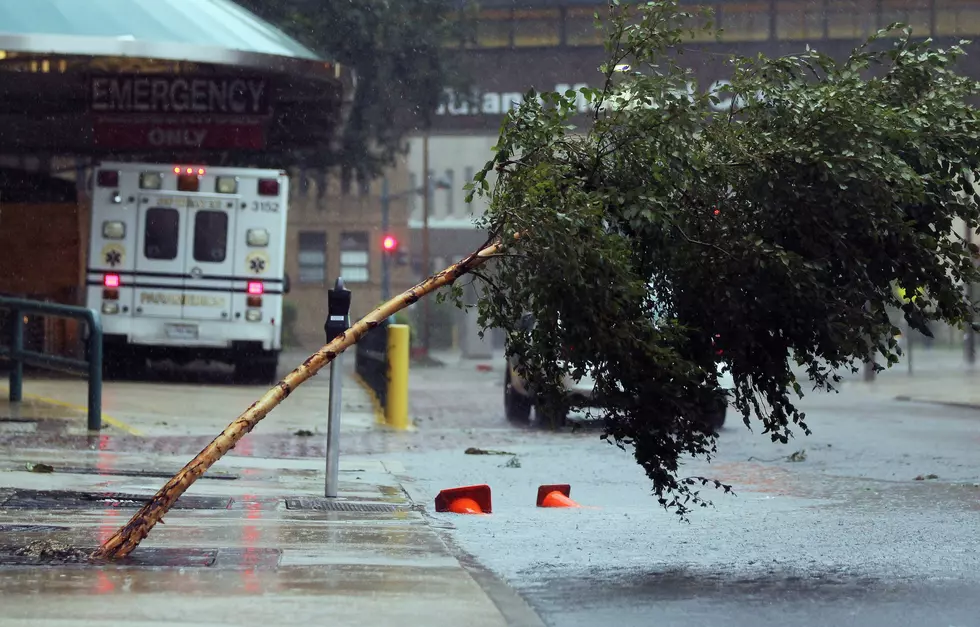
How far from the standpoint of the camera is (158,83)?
23.3 meters

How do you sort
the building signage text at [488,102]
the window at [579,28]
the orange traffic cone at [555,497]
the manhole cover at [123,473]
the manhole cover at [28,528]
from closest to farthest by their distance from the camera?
the manhole cover at [28,528]
the orange traffic cone at [555,497]
the manhole cover at [123,473]
the building signage text at [488,102]
the window at [579,28]

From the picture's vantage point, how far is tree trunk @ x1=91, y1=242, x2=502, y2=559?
20.9 feet

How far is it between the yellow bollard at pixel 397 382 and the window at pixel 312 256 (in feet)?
147

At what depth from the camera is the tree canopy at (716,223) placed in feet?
20.8

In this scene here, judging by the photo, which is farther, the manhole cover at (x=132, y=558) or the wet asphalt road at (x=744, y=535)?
the manhole cover at (x=132, y=558)

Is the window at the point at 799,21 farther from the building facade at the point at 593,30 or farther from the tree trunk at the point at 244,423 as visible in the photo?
the tree trunk at the point at 244,423

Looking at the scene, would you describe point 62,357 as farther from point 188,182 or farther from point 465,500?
point 188,182

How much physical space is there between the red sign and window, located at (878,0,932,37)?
17356mm

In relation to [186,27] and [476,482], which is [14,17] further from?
[476,482]

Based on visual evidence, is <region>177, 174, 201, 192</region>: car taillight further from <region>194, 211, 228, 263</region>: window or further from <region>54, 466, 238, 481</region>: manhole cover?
<region>54, 466, 238, 481</region>: manhole cover

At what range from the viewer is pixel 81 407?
1517cm

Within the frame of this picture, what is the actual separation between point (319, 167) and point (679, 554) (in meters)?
26.6

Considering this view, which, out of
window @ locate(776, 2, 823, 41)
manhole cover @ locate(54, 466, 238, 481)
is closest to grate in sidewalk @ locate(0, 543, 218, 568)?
manhole cover @ locate(54, 466, 238, 481)

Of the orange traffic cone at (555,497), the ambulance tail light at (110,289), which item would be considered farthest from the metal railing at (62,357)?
the ambulance tail light at (110,289)
